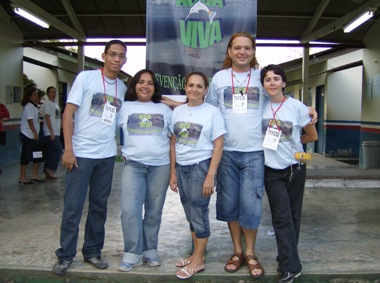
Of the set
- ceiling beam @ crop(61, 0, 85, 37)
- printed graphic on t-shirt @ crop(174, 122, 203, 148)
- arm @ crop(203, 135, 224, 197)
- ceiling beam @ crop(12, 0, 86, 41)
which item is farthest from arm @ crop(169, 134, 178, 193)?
ceiling beam @ crop(61, 0, 85, 37)

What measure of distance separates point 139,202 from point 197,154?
0.62 metres

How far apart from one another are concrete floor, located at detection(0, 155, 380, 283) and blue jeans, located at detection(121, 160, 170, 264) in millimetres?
221

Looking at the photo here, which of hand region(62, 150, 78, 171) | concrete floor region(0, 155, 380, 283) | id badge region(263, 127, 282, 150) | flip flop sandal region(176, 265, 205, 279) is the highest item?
id badge region(263, 127, 282, 150)

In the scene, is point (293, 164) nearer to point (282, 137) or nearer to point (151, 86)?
point (282, 137)

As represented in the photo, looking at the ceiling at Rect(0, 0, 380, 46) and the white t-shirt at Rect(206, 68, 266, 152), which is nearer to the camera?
the white t-shirt at Rect(206, 68, 266, 152)

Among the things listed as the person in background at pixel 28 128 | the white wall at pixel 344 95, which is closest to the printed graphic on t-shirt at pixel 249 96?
the person in background at pixel 28 128

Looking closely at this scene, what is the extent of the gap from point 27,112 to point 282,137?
531 centimetres

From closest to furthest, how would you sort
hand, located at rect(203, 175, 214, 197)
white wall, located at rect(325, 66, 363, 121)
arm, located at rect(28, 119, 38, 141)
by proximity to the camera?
hand, located at rect(203, 175, 214, 197), arm, located at rect(28, 119, 38, 141), white wall, located at rect(325, 66, 363, 121)

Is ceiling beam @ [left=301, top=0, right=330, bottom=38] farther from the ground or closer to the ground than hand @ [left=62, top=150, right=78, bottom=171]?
farther from the ground

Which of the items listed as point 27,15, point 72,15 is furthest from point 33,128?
point 72,15

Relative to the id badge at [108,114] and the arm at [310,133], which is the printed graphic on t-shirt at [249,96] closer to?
the arm at [310,133]

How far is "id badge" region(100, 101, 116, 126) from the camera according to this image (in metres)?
3.55

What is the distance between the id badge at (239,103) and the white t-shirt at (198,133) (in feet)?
0.46

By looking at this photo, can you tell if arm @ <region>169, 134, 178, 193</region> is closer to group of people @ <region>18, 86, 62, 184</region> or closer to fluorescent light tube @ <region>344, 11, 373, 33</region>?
group of people @ <region>18, 86, 62, 184</region>
